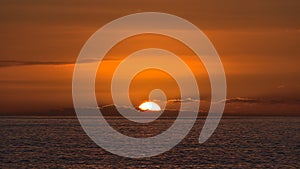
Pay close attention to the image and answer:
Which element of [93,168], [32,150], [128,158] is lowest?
[93,168]

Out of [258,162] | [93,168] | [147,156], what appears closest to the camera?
[93,168]

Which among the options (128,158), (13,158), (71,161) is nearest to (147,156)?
(128,158)

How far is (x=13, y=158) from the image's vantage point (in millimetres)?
93500

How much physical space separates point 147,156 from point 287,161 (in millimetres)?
23430

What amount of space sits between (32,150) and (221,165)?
41.4 m

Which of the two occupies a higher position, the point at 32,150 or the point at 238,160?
the point at 32,150

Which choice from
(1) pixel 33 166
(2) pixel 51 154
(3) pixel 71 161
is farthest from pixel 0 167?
(2) pixel 51 154

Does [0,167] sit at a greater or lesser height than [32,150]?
lesser

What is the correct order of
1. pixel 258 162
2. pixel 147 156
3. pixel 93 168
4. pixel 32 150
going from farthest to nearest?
pixel 32 150 → pixel 147 156 → pixel 258 162 → pixel 93 168

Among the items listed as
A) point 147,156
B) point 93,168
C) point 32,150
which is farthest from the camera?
point 32,150

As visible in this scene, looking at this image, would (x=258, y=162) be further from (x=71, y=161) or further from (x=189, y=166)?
(x=71, y=161)

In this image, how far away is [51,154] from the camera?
102m

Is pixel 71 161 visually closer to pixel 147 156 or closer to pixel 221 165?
pixel 147 156

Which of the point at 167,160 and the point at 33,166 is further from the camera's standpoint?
the point at 167,160
